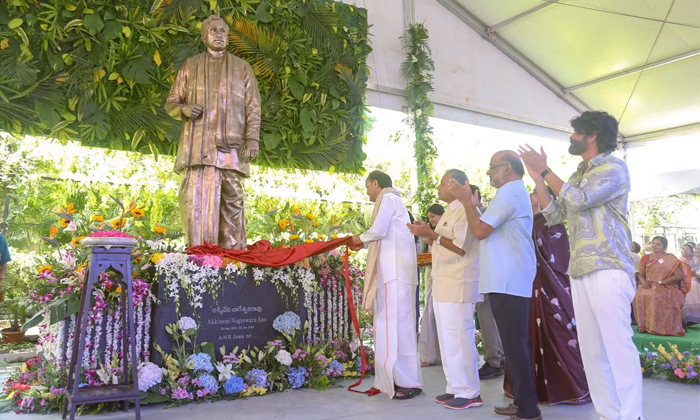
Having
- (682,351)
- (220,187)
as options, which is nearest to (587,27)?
(682,351)

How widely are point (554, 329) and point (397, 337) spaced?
1.16m

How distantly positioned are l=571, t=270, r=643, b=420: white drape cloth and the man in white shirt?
0.95 m

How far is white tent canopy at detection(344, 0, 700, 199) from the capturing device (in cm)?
819

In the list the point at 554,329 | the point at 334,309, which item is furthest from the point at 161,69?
the point at 554,329

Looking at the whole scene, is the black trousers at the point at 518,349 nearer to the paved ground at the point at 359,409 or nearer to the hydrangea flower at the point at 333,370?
the paved ground at the point at 359,409

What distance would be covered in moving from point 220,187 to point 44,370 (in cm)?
199

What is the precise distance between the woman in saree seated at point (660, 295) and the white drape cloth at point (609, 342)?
3562 millimetres

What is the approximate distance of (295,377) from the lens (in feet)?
14.2

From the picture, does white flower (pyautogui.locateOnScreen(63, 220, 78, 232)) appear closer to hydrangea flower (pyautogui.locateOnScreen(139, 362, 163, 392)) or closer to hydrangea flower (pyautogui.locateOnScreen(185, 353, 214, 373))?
hydrangea flower (pyautogui.locateOnScreen(139, 362, 163, 392))

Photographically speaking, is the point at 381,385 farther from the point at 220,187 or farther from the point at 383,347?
the point at 220,187

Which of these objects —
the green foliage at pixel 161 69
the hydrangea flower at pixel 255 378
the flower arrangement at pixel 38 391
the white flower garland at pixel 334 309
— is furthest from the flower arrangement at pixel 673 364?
the flower arrangement at pixel 38 391

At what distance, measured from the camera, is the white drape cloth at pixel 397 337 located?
13.2ft

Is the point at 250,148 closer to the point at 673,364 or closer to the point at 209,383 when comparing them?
the point at 209,383

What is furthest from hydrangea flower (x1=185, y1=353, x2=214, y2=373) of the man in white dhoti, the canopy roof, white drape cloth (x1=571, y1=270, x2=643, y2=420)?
the canopy roof
